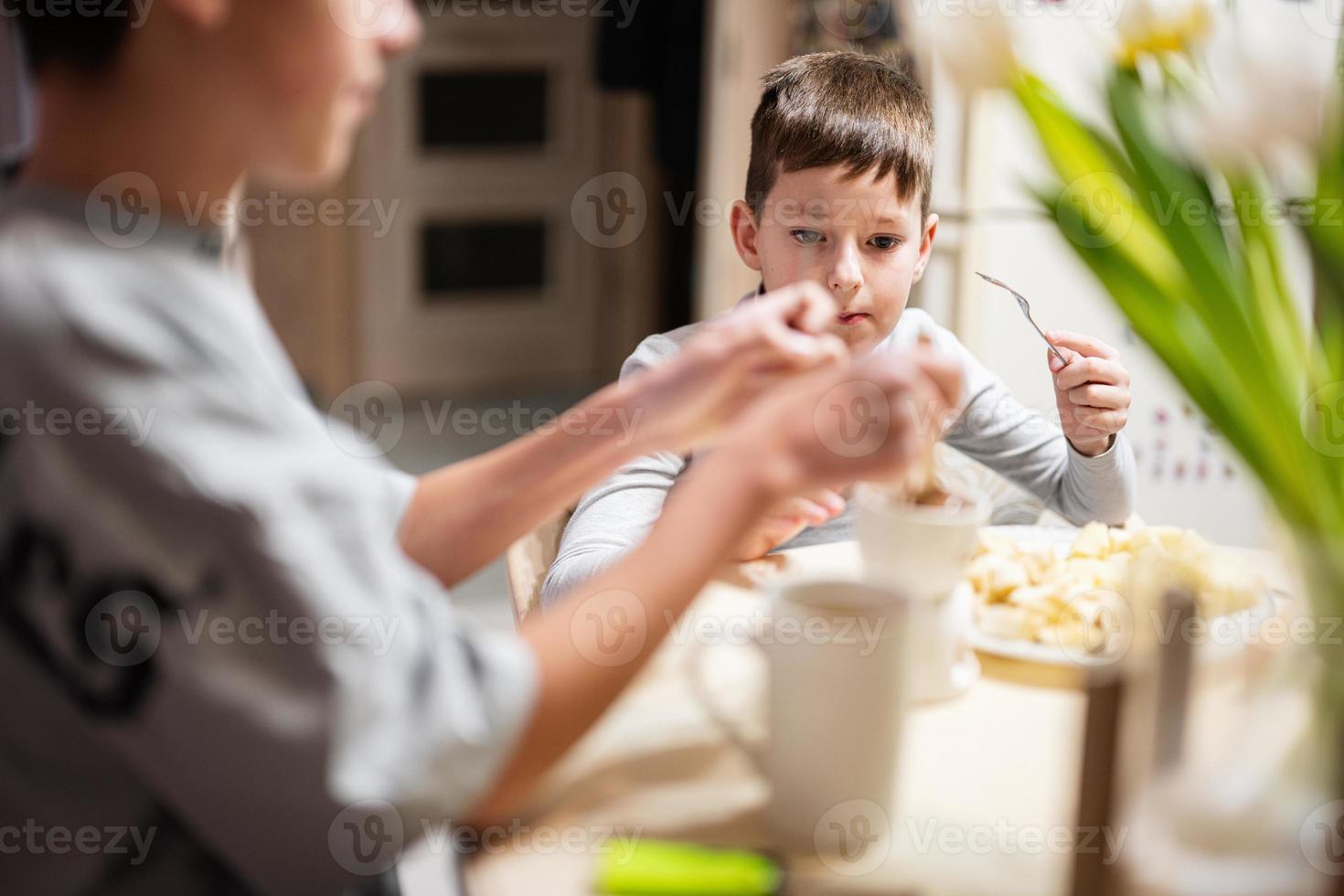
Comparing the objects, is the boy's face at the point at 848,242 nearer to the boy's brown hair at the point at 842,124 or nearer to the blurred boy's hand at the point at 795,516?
the boy's brown hair at the point at 842,124

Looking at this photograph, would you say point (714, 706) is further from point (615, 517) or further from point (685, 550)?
point (615, 517)

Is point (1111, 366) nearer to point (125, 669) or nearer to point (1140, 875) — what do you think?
point (1140, 875)

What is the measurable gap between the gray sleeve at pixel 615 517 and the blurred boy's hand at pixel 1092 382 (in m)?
0.39

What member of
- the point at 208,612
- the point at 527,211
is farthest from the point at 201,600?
the point at 527,211

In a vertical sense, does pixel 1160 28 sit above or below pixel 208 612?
above

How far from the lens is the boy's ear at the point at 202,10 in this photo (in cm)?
60

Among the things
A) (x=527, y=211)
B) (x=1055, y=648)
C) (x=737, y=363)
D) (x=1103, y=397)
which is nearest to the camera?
(x=737, y=363)

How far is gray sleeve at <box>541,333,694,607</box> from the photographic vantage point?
3.43 ft

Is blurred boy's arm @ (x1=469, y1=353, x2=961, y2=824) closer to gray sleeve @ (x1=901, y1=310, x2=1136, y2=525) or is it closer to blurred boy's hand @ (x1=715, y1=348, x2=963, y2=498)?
blurred boy's hand @ (x1=715, y1=348, x2=963, y2=498)

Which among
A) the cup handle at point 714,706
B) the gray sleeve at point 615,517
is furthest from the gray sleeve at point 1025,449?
the cup handle at point 714,706

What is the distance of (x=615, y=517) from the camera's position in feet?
3.76

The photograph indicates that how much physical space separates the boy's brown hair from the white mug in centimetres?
75

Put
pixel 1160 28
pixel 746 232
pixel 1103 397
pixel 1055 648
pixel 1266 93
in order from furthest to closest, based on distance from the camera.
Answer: pixel 746 232 → pixel 1103 397 → pixel 1055 648 → pixel 1160 28 → pixel 1266 93

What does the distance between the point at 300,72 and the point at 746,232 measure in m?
0.83
